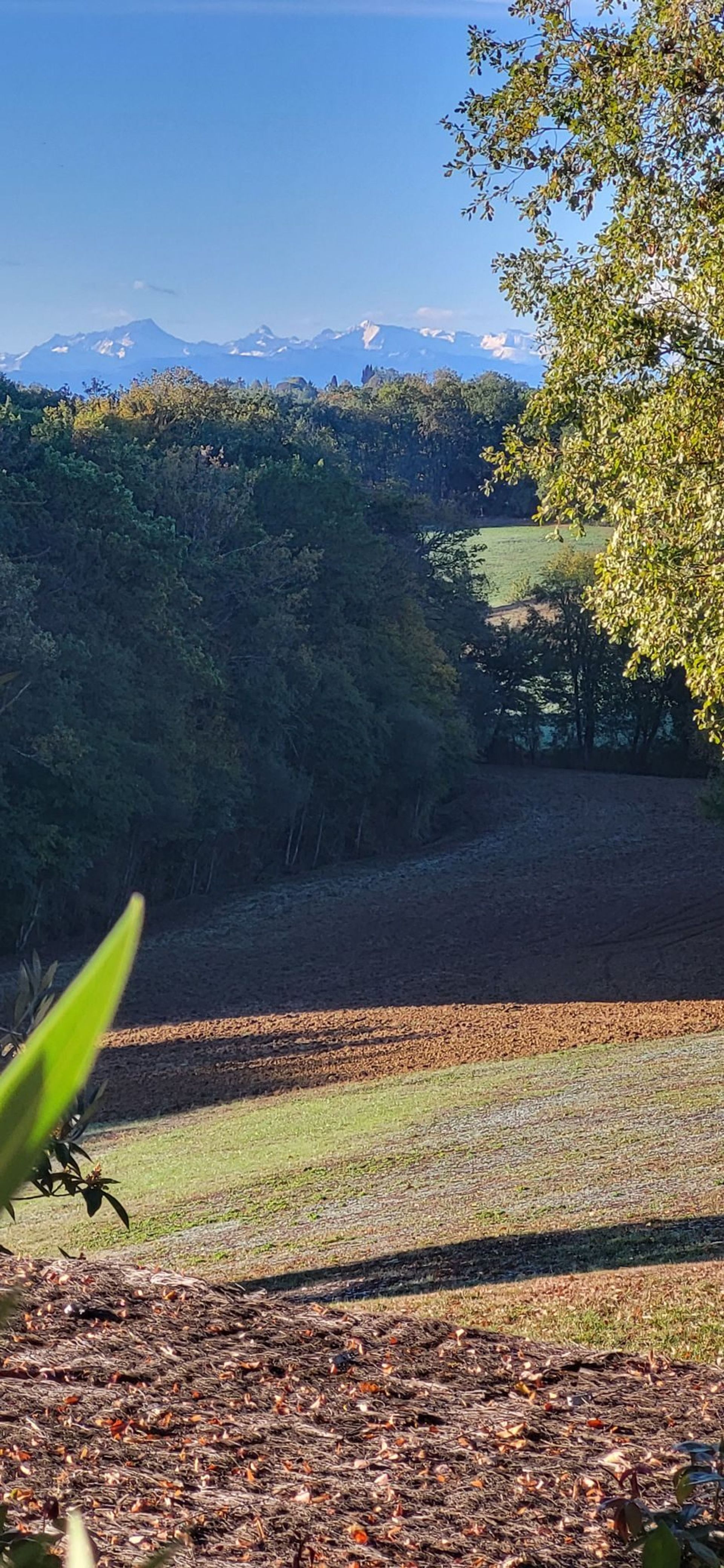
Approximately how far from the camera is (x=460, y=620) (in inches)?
1681

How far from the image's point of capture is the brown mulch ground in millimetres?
4066

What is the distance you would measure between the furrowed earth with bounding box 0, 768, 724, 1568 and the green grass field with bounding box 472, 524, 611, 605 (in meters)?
37.2

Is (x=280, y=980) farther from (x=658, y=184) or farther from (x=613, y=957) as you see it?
(x=658, y=184)

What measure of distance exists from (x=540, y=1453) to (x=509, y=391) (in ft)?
240

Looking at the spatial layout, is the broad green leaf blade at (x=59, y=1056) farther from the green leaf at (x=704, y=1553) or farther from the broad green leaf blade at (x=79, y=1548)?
the green leaf at (x=704, y=1553)

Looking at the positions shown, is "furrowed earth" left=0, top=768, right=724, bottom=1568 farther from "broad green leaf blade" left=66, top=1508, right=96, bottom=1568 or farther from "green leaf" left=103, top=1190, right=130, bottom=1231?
"green leaf" left=103, top=1190, right=130, bottom=1231

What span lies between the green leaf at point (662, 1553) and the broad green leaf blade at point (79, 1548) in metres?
0.71

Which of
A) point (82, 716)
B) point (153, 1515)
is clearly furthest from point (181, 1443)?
point (82, 716)

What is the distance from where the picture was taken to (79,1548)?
13.2 inches

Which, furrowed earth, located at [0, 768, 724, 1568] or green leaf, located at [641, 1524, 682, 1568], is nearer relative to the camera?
green leaf, located at [641, 1524, 682, 1568]

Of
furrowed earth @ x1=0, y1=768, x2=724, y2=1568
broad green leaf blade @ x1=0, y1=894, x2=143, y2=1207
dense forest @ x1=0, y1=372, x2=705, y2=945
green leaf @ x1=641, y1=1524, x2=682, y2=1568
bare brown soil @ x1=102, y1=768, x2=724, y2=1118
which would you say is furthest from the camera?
dense forest @ x1=0, y1=372, x2=705, y2=945

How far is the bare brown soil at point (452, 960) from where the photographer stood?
1861 cm

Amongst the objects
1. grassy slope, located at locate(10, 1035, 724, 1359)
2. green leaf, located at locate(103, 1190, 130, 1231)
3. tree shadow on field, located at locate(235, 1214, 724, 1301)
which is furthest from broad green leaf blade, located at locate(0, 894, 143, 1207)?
tree shadow on field, located at locate(235, 1214, 724, 1301)

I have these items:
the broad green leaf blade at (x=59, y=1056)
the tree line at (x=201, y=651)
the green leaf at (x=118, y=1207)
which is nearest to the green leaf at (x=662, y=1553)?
the broad green leaf blade at (x=59, y=1056)
